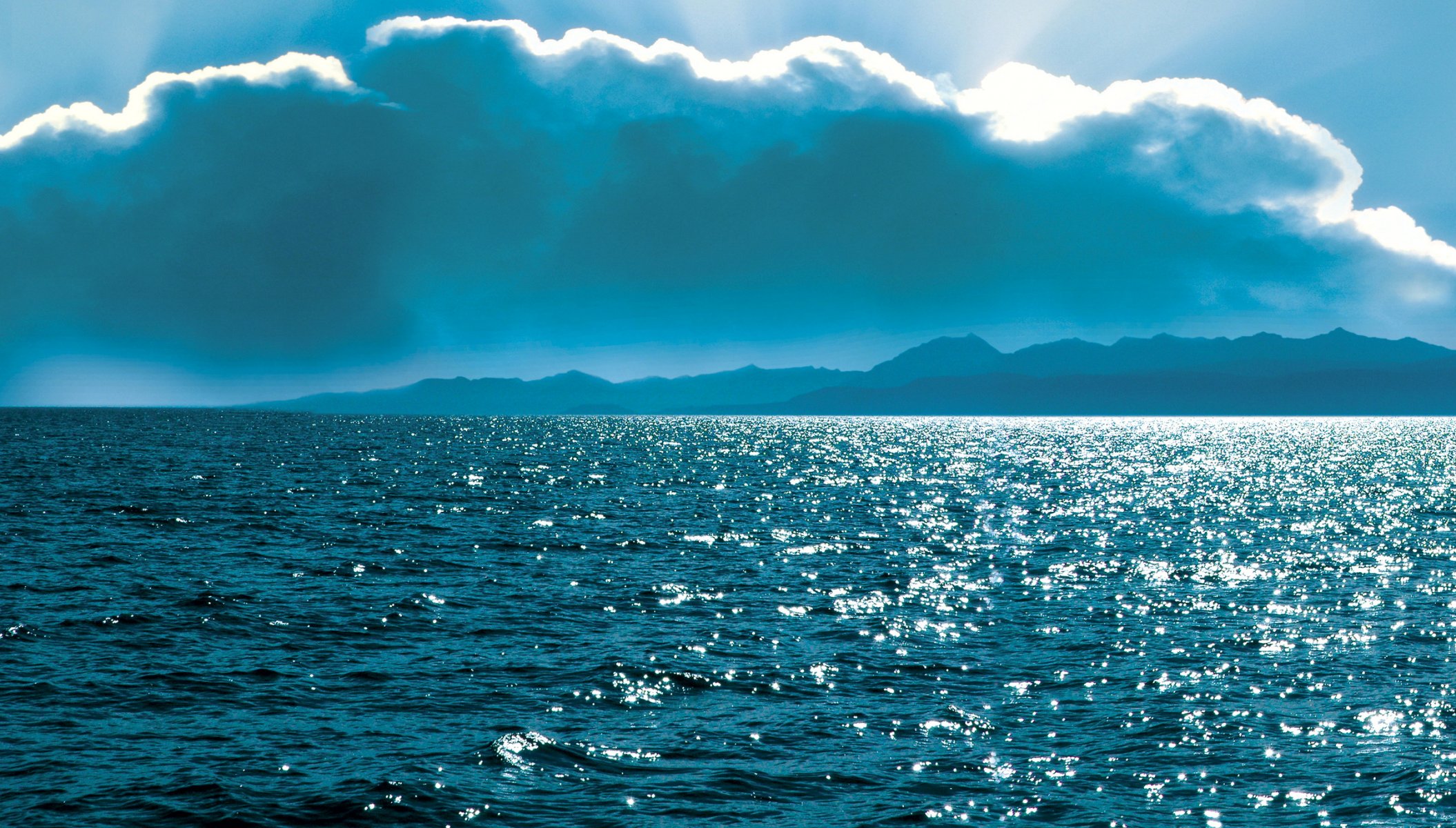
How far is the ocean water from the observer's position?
1877cm

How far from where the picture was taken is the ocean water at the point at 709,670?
61.6ft

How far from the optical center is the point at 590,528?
5806 cm

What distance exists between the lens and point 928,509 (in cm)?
7300

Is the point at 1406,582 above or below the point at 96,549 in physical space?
below

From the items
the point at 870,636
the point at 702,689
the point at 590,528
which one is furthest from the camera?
the point at 590,528

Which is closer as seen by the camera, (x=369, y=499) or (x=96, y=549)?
(x=96, y=549)

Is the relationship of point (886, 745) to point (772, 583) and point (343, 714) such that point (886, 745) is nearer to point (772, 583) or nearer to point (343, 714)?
point (343, 714)

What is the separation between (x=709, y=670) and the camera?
27344 mm

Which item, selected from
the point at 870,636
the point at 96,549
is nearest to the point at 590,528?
the point at 96,549

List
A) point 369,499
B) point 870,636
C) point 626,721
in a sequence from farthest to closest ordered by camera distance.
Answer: point 369,499, point 870,636, point 626,721

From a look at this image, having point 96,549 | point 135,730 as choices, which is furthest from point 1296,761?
point 96,549

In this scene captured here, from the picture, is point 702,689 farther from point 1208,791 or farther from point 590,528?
point 590,528

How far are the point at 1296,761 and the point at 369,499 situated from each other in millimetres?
62368

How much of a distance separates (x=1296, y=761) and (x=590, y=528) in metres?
41.8
